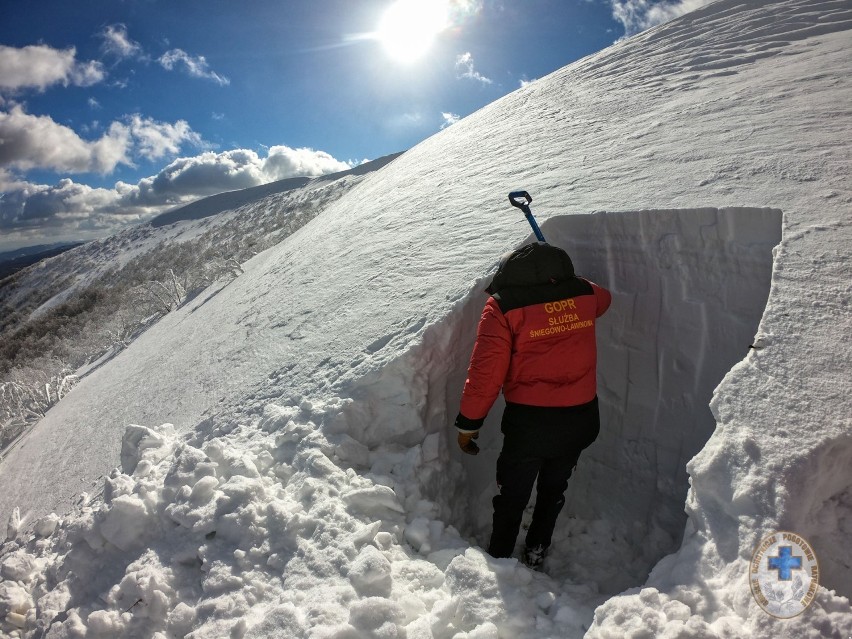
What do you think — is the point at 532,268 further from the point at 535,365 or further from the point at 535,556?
the point at 535,556

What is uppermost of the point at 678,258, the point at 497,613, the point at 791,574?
the point at 678,258

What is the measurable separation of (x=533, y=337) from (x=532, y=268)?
0.37m

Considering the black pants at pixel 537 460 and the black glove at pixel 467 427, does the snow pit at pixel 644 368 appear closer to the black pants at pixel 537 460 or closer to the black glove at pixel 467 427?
the black pants at pixel 537 460

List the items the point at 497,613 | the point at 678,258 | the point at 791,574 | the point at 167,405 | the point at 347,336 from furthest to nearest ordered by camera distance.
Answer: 1. the point at 167,405
2. the point at 347,336
3. the point at 678,258
4. the point at 497,613
5. the point at 791,574

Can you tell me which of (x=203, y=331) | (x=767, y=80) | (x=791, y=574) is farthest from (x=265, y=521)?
(x=767, y=80)

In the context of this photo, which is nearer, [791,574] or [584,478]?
[791,574]

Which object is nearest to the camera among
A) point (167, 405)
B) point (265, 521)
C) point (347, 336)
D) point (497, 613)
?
point (497, 613)

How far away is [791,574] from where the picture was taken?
1.48m

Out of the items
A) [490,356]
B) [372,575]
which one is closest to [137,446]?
[372,575]

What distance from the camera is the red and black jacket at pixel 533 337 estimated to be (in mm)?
2340

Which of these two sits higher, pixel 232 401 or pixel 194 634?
pixel 232 401

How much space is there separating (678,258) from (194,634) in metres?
3.27

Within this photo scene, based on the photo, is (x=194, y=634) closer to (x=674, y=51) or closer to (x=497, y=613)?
(x=497, y=613)

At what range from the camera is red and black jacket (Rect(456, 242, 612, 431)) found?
7.68ft
